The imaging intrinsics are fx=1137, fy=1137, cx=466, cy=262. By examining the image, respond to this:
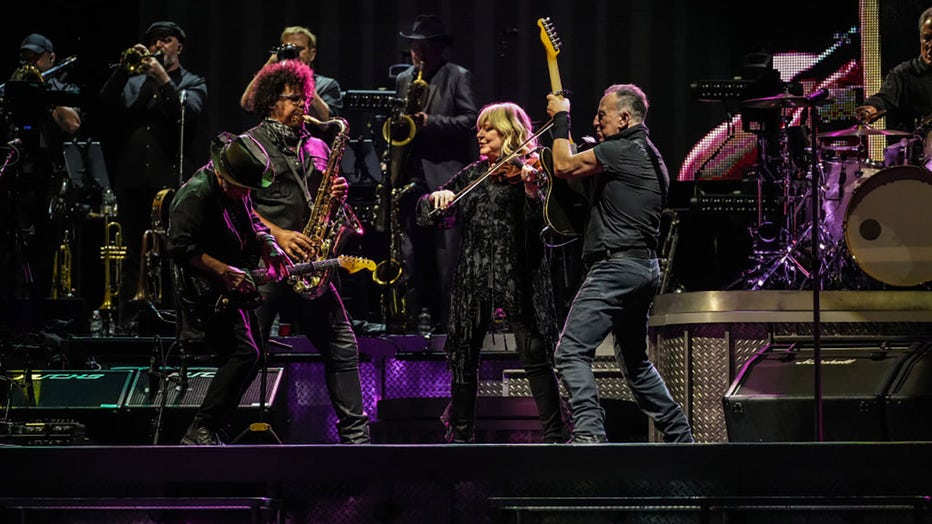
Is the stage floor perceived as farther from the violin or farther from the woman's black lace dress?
the violin

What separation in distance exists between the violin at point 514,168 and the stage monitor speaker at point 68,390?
9.54ft

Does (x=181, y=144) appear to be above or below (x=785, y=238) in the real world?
above

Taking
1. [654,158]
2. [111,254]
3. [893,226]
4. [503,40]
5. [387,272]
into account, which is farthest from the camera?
[503,40]

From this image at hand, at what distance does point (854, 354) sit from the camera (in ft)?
22.9

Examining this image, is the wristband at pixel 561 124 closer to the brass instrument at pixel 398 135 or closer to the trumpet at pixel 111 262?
the brass instrument at pixel 398 135

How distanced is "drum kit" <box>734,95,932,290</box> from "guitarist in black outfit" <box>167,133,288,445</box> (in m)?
3.40

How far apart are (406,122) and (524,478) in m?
5.92

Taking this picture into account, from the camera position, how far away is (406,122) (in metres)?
9.51

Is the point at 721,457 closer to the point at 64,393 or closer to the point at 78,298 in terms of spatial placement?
the point at 64,393

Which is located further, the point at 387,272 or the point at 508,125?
the point at 387,272

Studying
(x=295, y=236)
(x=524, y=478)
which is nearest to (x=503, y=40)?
(x=295, y=236)

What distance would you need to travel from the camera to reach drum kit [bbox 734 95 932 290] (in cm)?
816

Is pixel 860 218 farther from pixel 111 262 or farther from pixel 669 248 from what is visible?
pixel 111 262

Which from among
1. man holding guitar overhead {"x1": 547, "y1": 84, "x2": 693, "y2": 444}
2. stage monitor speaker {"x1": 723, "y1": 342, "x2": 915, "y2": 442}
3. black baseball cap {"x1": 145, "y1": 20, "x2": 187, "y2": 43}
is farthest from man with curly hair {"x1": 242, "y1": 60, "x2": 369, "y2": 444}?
black baseball cap {"x1": 145, "y1": 20, "x2": 187, "y2": 43}
